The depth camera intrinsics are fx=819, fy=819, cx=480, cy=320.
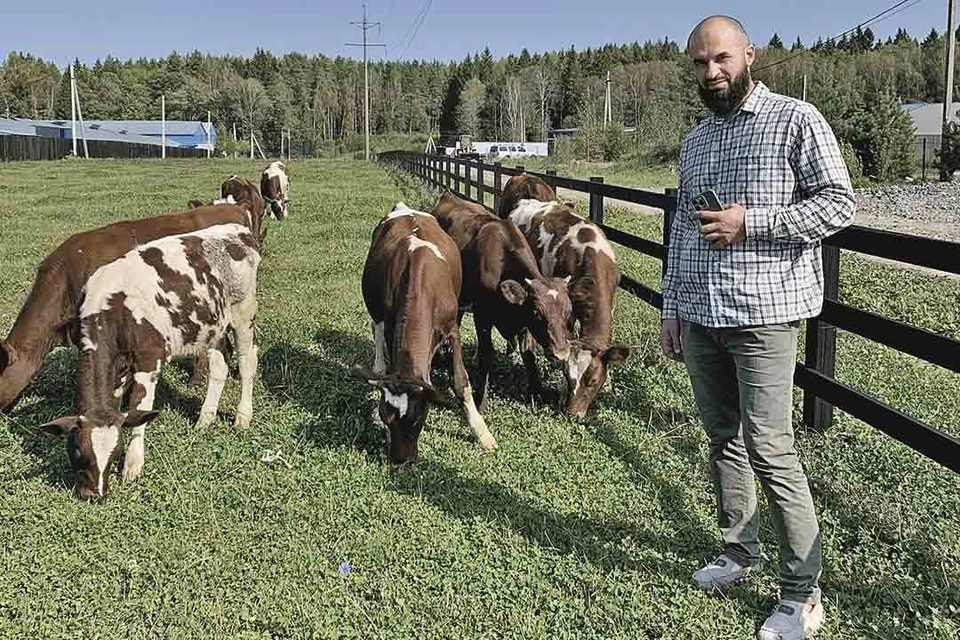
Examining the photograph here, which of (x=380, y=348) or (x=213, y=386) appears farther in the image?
(x=380, y=348)

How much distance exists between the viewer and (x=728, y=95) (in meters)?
3.17

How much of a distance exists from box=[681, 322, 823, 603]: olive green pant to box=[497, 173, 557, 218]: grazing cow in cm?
624

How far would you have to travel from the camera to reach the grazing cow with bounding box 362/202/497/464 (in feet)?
16.6

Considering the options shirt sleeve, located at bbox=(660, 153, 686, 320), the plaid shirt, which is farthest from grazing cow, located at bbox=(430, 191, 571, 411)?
the plaid shirt

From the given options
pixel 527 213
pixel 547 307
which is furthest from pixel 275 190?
pixel 547 307

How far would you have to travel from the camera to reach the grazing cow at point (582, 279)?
19.3 ft

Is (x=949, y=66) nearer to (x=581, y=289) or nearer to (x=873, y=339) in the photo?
(x=581, y=289)

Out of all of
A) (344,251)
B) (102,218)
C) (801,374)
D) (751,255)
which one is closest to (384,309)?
(801,374)

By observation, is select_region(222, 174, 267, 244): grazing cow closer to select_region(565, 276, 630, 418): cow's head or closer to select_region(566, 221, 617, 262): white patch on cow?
select_region(566, 221, 617, 262): white patch on cow

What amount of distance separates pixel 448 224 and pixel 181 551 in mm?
4554

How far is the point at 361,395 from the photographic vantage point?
6.49 m

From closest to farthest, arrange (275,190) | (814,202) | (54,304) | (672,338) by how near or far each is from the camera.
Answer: (814,202)
(672,338)
(54,304)
(275,190)

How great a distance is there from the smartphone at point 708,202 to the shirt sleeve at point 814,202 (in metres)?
0.13

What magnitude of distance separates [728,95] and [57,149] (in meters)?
64.9
